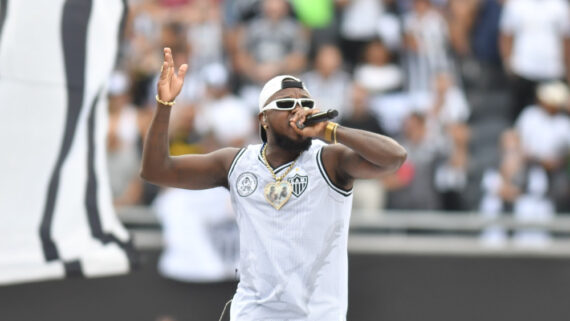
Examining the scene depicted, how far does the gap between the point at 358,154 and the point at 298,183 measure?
0.38 metres

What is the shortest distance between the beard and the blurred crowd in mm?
4542

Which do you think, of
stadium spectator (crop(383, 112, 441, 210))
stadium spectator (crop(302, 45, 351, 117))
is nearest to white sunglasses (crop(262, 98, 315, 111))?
stadium spectator (crop(383, 112, 441, 210))

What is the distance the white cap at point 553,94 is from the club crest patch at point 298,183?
6863 mm

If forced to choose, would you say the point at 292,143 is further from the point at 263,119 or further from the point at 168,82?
the point at 168,82

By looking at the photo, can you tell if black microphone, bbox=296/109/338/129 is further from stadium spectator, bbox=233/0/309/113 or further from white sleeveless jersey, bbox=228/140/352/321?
stadium spectator, bbox=233/0/309/113

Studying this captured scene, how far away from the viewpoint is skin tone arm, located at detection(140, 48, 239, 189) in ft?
17.1

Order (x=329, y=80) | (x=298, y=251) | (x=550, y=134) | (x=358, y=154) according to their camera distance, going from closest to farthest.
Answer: (x=358, y=154) < (x=298, y=251) < (x=550, y=134) < (x=329, y=80)

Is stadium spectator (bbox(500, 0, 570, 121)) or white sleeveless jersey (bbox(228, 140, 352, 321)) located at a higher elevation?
stadium spectator (bbox(500, 0, 570, 121))

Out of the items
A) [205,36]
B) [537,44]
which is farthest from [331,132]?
[537,44]

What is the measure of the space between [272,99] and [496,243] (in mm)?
5207

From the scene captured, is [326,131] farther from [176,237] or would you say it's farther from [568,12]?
[568,12]

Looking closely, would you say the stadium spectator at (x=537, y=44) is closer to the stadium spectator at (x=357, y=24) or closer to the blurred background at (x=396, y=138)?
the blurred background at (x=396, y=138)

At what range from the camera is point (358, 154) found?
197 inches

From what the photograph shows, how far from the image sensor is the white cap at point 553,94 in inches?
452
